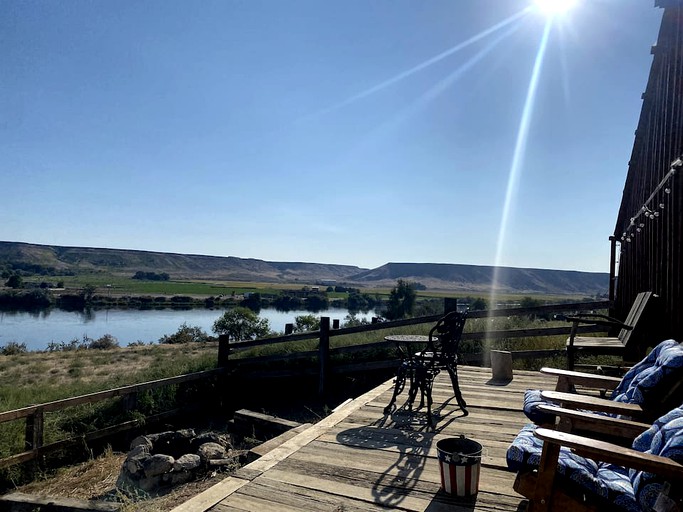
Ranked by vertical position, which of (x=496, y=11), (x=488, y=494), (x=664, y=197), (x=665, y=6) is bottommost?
(x=488, y=494)

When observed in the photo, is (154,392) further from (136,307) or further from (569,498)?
(136,307)

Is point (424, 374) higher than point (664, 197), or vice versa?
point (664, 197)

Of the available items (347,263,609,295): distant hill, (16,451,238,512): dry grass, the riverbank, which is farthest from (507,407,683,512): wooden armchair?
(347,263,609,295): distant hill

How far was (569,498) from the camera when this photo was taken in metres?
1.72

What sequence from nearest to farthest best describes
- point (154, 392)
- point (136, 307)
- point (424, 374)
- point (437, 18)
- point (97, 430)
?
point (424, 374)
point (97, 430)
point (154, 392)
point (437, 18)
point (136, 307)

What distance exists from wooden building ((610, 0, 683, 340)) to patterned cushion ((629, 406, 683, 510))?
222cm

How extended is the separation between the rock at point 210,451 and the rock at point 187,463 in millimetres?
95

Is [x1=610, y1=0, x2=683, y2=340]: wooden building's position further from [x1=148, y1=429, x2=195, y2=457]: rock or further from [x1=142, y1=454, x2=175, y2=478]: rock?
[x1=148, y1=429, x2=195, y2=457]: rock

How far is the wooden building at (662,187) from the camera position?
382 centimetres

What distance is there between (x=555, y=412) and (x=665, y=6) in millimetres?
4238

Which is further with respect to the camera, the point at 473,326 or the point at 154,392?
the point at 473,326

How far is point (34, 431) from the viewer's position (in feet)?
16.5

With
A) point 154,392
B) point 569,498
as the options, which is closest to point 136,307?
point 154,392

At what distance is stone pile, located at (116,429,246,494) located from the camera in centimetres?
462
